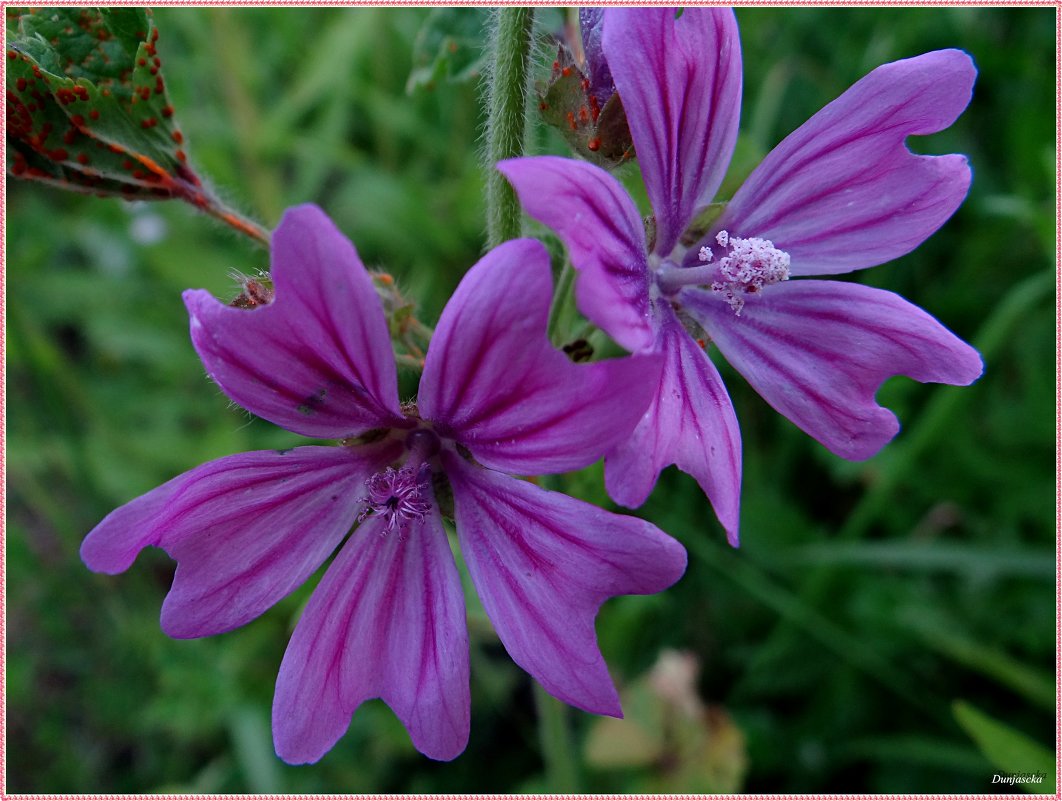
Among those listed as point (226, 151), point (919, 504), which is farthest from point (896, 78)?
point (226, 151)

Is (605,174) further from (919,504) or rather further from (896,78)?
(919,504)

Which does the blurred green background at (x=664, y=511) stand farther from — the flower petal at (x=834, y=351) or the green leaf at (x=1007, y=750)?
the flower petal at (x=834, y=351)

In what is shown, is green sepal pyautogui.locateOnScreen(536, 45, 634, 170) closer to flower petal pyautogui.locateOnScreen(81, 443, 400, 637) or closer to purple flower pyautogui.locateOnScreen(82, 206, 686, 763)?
purple flower pyautogui.locateOnScreen(82, 206, 686, 763)

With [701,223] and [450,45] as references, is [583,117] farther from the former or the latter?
[450,45]

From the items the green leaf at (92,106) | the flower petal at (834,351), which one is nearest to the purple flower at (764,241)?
the flower petal at (834,351)

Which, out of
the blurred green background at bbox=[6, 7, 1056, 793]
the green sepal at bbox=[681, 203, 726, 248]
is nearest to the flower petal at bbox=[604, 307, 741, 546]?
the green sepal at bbox=[681, 203, 726, 248]

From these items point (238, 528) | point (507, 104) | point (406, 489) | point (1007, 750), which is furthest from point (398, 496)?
point (1007, 750)
